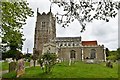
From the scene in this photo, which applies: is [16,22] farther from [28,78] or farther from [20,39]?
[28,78]

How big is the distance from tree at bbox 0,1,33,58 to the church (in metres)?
40.6

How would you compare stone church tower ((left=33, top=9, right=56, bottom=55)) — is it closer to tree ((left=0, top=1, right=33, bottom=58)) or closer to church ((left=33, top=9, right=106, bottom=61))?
church ((left=33, top=9, right=106, bottom=61))

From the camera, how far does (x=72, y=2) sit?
254 inches

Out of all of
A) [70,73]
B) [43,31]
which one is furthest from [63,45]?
[70,73]

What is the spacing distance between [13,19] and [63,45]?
60923 millimetres

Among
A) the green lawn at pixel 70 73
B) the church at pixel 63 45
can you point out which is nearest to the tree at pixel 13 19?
the green lawn at pixel 70 73

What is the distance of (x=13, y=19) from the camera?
57.9ft

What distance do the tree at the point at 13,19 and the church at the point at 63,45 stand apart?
40.6 metres

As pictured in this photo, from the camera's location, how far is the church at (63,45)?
230 feet

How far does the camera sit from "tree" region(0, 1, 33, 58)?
55.4ft

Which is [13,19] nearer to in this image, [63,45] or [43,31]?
[63,45]

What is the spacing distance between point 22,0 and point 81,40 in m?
61.4

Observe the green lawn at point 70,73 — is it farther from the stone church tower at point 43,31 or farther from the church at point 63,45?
the stone church tower at point 43,31

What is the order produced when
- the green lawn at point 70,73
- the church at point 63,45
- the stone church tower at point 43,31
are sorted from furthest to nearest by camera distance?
the stone church tower at point 43,31
the church at point 63,45
the green lawn at point 70,73
